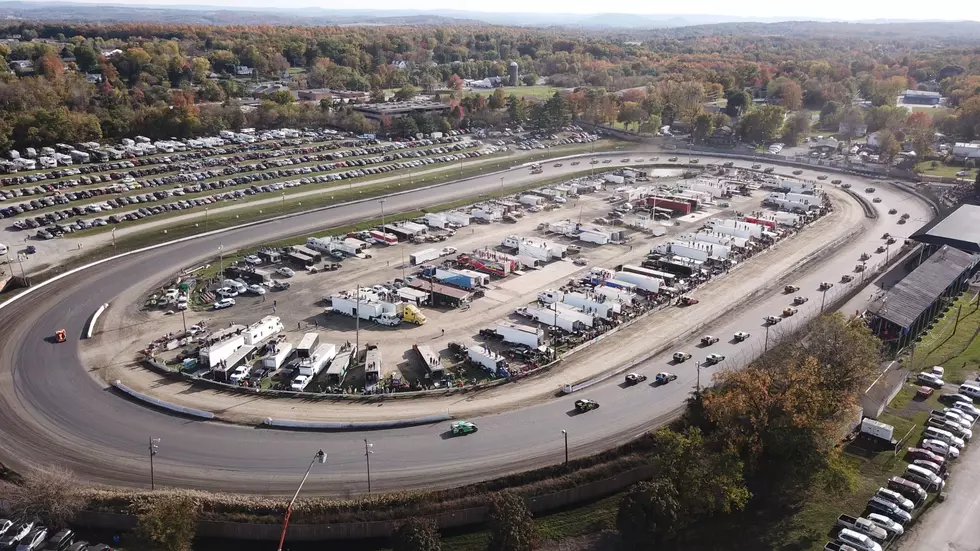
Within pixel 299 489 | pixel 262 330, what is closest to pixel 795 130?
pixel 262 330

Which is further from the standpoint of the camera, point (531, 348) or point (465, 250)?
point (465, 250)

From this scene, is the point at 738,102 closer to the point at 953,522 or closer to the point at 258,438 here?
the point at 953,522

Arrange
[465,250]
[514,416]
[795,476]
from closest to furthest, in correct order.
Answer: [795,476] → [514,416] → [465,250]

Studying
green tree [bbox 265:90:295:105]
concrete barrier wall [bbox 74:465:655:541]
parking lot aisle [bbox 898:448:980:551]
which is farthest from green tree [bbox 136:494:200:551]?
green tree [bbox 265:90:295:105]

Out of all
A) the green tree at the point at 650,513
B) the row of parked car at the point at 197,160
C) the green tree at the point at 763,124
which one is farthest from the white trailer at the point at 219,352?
the green tree at the point at 763,124

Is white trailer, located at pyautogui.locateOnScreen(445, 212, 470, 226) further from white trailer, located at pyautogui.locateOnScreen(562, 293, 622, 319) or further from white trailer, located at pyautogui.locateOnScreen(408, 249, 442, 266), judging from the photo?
white trailer, located at pyautogui.locateOnScreen(562, 293, 622, 319)

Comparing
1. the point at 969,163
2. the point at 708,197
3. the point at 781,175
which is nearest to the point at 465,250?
the point at 708,197

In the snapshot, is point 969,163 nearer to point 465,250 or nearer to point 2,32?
point 465,250
